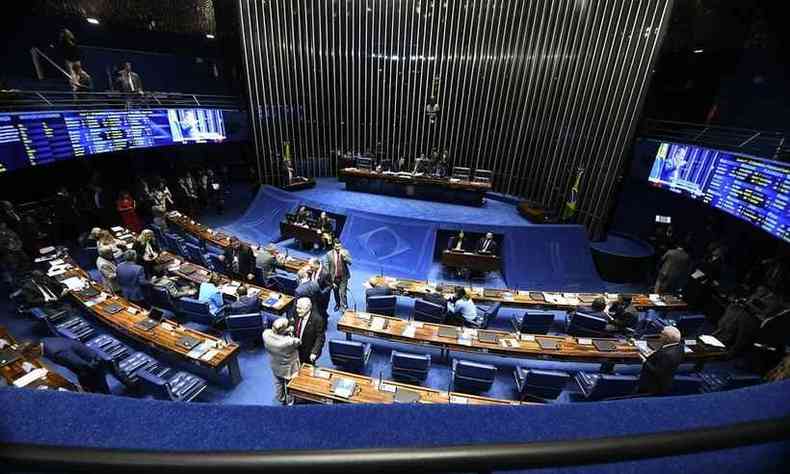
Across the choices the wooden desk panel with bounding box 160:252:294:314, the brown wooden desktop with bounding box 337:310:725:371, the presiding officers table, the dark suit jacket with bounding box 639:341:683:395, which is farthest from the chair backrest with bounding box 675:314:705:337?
the wooden desk panel with bounding box 160:252:294:314

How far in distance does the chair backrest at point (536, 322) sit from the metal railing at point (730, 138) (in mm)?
5320

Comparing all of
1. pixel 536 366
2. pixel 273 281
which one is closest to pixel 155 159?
pixel 273 281

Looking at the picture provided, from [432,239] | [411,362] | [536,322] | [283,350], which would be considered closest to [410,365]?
[411,362]

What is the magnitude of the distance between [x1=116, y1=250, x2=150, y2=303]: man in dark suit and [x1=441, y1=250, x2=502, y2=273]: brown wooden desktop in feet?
22.0

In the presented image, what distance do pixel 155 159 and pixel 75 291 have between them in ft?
31.7

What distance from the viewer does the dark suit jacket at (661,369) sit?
14.1ft

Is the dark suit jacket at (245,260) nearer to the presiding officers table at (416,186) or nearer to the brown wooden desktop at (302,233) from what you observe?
the brown wooden desktop at (302,233)

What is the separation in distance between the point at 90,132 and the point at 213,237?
3980mm

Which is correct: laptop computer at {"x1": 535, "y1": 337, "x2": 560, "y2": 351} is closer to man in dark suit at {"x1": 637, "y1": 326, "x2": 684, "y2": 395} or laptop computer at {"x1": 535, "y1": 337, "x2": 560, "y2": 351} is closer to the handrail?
man in dark suit at {"x1": 637, "y1": 326, "x2": 684, "y2": 395}

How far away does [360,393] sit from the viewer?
4.39 metres

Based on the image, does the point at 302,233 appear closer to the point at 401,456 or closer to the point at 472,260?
the point at 472,260

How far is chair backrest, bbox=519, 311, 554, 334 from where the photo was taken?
642 centimetres

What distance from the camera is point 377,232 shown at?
10.3 metres

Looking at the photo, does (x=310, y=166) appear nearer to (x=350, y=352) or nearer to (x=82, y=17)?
(x=82, y=17)
